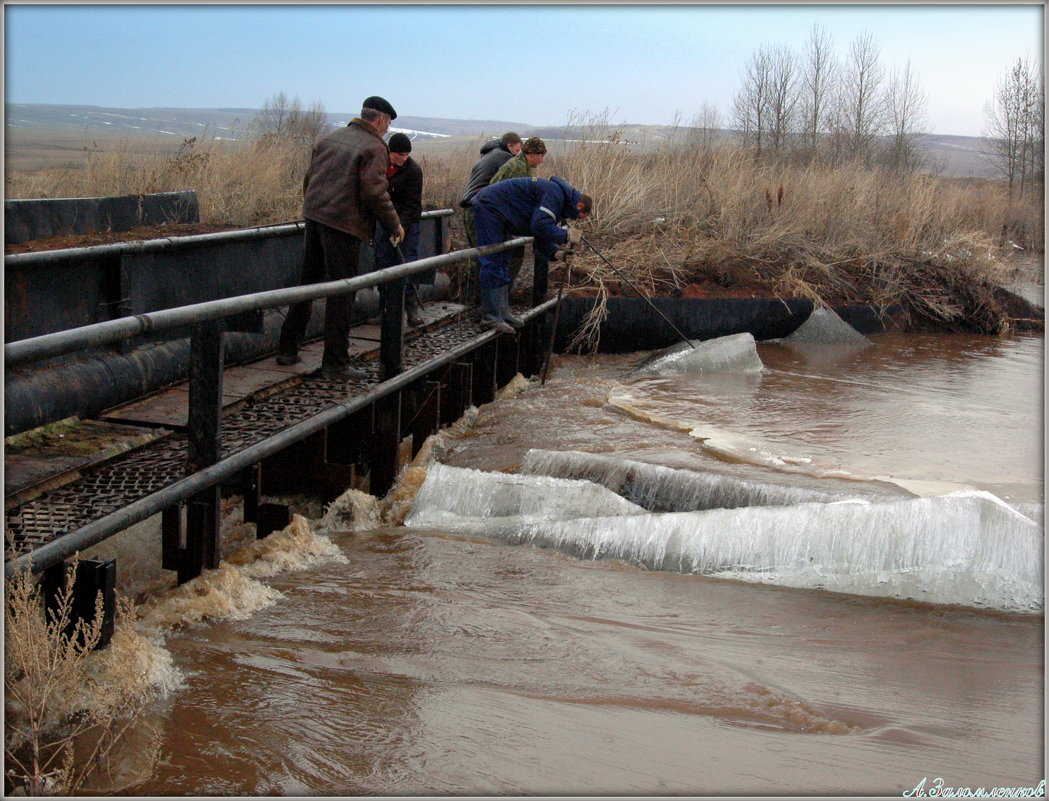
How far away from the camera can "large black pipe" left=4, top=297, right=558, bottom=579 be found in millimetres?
3473

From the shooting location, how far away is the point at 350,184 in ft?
21.5

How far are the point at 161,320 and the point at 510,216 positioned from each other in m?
5.73

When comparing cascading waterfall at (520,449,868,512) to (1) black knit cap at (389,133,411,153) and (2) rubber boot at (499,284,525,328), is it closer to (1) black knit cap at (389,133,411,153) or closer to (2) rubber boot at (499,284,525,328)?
(2) rubber boot at (499,284,525,328)

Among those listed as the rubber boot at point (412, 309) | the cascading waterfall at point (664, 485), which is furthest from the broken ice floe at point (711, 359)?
the cascading waterfall at point (664, 485)

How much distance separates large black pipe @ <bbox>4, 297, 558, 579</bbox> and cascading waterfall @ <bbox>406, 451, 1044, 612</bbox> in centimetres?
79

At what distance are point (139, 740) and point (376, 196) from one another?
4036 mm

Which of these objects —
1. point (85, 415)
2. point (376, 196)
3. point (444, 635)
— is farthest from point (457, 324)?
point (444, 635)

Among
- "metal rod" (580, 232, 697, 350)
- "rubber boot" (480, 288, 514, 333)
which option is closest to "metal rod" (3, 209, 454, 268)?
"rubber boot" (480, 288, 514, 333)

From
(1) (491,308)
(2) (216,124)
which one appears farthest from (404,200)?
(2) (216,124)

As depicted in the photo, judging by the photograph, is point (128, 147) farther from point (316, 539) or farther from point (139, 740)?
point (139, 740)

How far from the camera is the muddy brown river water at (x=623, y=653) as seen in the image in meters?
3.36

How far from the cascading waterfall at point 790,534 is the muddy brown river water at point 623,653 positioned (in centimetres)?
2

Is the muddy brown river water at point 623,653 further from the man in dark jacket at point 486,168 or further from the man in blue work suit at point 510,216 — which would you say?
the man in dark jacket at point 486,168

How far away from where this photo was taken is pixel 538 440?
7809 millimetres
